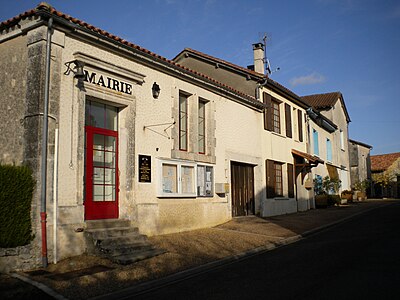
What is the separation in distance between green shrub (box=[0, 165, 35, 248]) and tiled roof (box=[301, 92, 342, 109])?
83.3 feet

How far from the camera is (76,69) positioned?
823cm

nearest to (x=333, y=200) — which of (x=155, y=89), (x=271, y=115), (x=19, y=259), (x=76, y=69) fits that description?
(x=271, y=115)

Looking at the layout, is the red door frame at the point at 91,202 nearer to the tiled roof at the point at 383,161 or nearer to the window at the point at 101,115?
the window at the point at 101,115

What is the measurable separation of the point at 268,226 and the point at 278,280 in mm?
6998

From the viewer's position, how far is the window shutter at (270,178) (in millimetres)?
16062

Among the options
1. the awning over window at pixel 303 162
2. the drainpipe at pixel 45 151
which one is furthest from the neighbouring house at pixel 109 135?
the awning over window at pixel 303 162

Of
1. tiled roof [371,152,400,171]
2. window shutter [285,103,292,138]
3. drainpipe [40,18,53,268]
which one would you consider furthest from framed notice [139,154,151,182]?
tiled roof [371,152,400,171]

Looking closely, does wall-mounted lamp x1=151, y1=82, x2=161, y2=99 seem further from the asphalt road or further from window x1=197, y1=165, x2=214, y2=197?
the asphalt road

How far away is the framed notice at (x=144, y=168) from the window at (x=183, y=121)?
175 cm

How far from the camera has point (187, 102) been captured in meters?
12.1

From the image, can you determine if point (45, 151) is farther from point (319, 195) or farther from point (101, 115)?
point (319, 195)

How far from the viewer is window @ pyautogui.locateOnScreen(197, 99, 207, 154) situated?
12603mm

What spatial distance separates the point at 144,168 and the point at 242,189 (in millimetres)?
5888

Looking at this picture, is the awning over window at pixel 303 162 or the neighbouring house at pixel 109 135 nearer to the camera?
the neighbouring house at pixel 109 135
